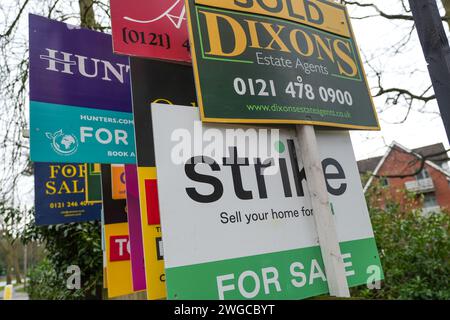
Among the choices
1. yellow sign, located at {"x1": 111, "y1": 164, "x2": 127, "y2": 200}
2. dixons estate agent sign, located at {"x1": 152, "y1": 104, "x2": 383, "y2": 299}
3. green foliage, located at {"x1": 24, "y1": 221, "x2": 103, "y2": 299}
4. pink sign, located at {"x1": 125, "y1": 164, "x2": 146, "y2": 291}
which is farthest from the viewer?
green foliage, located at {"x1": 24, "y1": 221, "x2": 103, "y2": 299}

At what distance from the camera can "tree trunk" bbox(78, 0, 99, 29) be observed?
4949mm

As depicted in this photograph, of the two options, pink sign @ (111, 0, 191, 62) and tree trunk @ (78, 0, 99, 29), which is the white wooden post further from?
tree trunk @ (78, 0, 99, 29)

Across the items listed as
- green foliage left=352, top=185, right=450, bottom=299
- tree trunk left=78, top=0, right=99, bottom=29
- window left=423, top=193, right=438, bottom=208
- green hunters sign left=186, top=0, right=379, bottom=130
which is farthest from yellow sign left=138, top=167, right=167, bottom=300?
window left=423, top=193, right=438, bottom=208

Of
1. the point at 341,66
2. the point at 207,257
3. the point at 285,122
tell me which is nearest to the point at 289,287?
the point at 207,257

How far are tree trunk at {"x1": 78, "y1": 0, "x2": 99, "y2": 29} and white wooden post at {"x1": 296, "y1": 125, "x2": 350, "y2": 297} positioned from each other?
4.22 meters

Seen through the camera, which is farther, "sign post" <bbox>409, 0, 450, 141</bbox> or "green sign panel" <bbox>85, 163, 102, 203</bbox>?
"green sign panel" <bbox>85, 163, 102, 203</bbox>

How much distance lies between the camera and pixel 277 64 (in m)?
2.00

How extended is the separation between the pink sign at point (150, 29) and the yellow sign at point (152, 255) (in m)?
0.82

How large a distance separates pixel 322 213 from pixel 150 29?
1.53 meters

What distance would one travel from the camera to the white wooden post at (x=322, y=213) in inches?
68.4

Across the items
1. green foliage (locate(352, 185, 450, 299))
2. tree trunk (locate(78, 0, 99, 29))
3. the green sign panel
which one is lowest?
green foliage (locate(352, 185, 450, 299))

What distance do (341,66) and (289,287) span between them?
1.49m

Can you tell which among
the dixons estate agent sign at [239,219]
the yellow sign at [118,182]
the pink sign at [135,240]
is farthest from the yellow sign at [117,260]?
the dixons estate agent sign at [239,219]

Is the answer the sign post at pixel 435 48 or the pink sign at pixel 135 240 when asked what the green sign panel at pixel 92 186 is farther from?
the sign post at pixel 435 48
